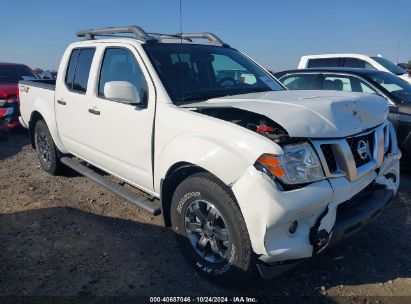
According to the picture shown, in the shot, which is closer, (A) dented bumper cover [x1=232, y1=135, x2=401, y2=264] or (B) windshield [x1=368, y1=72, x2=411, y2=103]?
(A) dented bumper cover [x1=232, y1=135, x2=401, y2=264]

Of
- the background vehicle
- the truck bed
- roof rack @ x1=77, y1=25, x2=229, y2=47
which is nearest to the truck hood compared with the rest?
roof rack @ x1=77, y1=25, x2=229, y2=47

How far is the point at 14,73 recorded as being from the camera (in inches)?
390

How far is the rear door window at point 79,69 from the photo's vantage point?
14.5 feet

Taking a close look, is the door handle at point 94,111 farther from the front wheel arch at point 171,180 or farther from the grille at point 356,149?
the grille at point 356,149

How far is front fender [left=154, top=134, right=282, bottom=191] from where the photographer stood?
97.1 inches

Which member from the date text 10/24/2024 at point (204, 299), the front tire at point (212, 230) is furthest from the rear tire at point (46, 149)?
the date text 10/24/2024 at point (204, 299)

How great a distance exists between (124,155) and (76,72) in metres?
1.60

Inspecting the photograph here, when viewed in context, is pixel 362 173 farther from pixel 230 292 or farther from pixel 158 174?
pixel 158 174

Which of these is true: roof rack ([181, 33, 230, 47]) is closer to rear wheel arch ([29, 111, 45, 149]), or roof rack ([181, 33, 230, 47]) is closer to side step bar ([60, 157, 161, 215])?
side step bar ([60, 157, 161, 215])

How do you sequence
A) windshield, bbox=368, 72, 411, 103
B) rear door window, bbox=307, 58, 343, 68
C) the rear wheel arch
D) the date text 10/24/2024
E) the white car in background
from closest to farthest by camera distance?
1. the date text 10/24/2024
2. the rear wheel arch
3. windshield, bbox=368, 72, 411, 103
4. the white car in background
5. rear door window, bbox=307, 58, 343, 68

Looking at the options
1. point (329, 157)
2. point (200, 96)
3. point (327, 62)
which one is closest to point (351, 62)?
point (327, 62)

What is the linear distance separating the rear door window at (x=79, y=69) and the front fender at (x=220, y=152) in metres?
1.89

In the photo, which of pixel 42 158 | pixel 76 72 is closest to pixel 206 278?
pixel 76 72

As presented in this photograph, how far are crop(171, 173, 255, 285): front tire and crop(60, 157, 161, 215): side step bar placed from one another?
1.05ft
